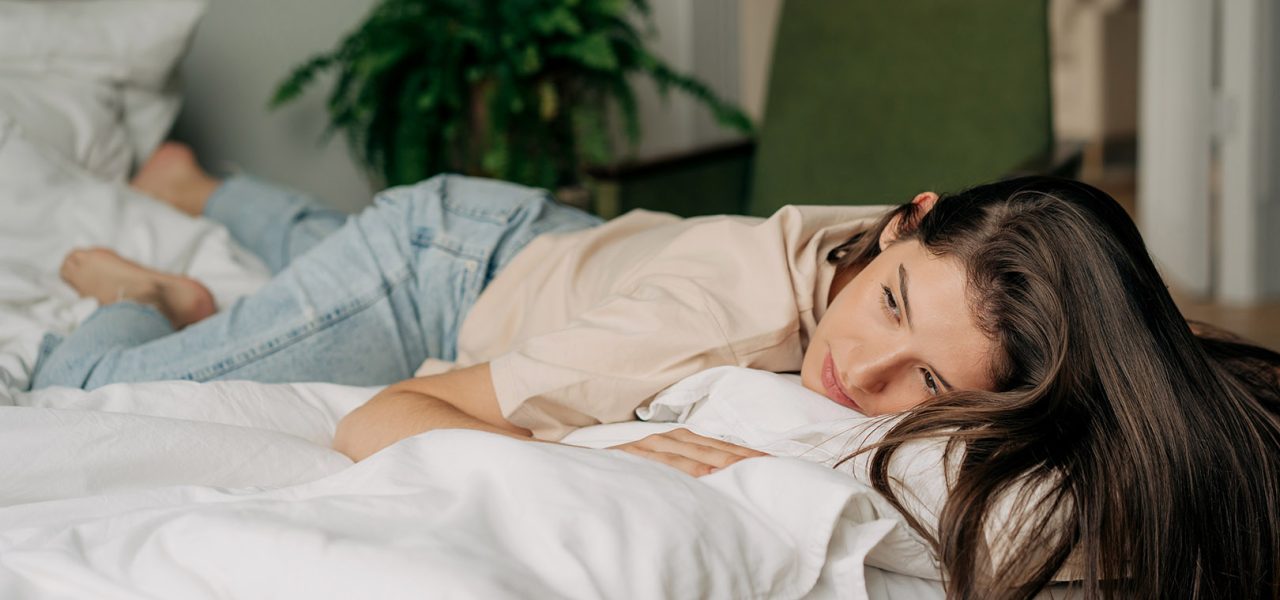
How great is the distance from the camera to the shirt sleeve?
1223mm

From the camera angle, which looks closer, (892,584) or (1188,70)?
(892,584)

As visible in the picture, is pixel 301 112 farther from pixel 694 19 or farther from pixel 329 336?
pixel 329 336

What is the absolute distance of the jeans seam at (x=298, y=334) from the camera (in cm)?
152

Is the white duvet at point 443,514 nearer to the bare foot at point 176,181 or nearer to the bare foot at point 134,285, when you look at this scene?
the bare foot at point 134,285


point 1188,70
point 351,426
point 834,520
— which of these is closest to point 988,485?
point 834,520

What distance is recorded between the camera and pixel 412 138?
8.75 ft

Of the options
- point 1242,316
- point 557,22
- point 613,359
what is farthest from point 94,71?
point 1242,316

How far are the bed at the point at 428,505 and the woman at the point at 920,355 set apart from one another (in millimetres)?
A: 59

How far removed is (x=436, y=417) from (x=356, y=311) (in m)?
0.46

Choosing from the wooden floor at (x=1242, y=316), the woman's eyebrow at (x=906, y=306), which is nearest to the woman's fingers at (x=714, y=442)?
the woman's eyebrow at (x=906, y=306)

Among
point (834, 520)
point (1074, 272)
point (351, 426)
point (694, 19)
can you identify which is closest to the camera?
point (834, 520)

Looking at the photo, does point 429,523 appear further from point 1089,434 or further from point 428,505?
point 1089,434

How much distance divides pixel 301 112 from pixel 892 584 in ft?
7.93

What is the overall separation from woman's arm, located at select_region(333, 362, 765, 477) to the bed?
0.05 metres
